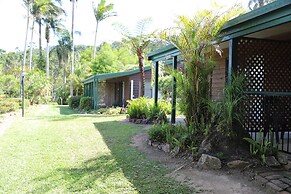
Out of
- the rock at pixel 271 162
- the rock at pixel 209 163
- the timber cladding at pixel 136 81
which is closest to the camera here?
the rock at pixel 271 162

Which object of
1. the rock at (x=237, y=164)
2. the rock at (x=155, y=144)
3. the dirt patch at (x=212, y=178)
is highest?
the rock at (x=237, y=164)

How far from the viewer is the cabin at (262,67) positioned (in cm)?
540

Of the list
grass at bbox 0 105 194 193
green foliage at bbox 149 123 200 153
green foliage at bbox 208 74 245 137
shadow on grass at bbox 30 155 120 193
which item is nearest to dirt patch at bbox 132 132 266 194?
grass at bbox 0 105 194 193

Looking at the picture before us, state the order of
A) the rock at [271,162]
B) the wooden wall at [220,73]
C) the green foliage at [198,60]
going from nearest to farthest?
1. the rock at [271,162]
2. the green foliage at [198,60]
3. the wooden wall at [220,73]

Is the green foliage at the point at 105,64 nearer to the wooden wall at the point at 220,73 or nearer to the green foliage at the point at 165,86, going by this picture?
the green foliage at the point at 165,86

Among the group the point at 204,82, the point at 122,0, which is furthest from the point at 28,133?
the point at 122,0

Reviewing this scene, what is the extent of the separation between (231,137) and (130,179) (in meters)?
2.07

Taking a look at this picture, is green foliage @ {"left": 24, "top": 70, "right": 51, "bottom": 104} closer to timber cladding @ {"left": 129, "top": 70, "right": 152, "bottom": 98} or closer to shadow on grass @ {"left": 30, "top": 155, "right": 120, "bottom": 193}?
timber cladding @ {"left": 129, "top": 70, "right": 152, "bottom": 98}

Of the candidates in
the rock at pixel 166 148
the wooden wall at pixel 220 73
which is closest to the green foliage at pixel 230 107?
the rock at pixel 166 148

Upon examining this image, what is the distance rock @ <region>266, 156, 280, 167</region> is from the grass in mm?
1605

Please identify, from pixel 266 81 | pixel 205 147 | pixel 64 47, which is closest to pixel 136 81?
pixel 266 81

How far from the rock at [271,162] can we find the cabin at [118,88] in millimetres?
13781

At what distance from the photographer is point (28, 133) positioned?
29.0ft

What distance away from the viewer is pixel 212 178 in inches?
171
